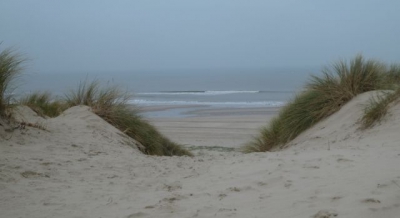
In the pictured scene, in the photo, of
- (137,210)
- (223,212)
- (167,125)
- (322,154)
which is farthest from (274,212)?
(167,125)

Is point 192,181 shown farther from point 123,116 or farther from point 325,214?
point 123,116

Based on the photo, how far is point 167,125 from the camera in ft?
67.9

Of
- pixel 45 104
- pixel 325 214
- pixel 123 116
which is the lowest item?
pixel 325 214

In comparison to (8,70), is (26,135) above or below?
below

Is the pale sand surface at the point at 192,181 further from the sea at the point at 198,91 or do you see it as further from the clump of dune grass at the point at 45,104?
the clump of dune grass at the point at 45,104

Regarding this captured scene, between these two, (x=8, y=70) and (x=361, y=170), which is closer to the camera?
(x=361, y=170)

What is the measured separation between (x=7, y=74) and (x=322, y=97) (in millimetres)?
5669

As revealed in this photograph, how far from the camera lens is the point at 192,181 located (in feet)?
16.1

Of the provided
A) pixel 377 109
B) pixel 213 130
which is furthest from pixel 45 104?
pixel 213 130

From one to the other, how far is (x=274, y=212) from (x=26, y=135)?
419 centimetres

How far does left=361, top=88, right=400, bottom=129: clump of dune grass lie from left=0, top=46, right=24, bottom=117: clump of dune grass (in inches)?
211

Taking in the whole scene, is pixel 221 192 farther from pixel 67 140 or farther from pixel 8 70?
pixel 8 70

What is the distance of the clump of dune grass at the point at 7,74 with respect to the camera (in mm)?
6582

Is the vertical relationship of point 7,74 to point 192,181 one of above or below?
above
